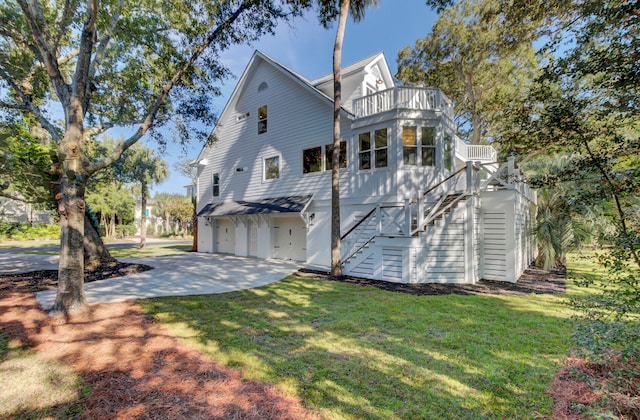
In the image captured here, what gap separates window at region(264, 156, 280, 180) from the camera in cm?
1411

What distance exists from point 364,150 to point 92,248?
38.0 feet

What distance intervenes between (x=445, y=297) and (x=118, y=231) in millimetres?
35448

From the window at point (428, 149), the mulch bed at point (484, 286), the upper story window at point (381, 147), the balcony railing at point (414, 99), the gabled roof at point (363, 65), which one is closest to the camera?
the mulch bed at point (484, 286)

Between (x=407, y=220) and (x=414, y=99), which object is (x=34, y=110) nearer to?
(x=407, y=220)

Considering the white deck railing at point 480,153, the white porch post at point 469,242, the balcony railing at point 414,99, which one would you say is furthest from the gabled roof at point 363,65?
the white porch post at point 469,242

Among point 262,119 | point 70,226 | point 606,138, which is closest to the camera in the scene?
point 606,138

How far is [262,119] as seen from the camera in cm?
1484

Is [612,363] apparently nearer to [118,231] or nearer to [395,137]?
[395,137]

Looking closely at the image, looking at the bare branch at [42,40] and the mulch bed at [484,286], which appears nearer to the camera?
the bare branch at [42,40]

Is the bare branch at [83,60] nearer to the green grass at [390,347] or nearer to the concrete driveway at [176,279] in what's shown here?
the concrete driveway at [176,279]

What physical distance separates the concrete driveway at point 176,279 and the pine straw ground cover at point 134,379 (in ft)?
6.20

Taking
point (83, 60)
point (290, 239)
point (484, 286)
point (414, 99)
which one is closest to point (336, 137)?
point (414, 99)

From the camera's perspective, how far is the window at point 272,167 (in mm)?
14105

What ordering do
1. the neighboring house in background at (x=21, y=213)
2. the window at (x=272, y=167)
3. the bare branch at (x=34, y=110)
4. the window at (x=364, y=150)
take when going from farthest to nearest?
the neighboring house in background at (x=21, y=213) < the window at (x=272, y=167) < the window at (x=364, y=150) < the bare branch at (x=34, y=110)
